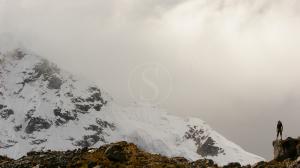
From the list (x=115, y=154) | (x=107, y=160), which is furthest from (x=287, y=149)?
(x=107, y=160)

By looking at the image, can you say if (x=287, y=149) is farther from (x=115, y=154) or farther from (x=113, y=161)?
(x=113, y=161)

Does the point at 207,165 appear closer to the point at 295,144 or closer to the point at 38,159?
the point at 295,144

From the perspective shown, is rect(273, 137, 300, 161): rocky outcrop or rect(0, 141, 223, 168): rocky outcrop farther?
rect(273, 137, 300, 161): rocky outcrop

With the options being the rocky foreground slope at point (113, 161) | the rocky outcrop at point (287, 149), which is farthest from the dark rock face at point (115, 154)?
the rocky outcrop at point (287, 149)

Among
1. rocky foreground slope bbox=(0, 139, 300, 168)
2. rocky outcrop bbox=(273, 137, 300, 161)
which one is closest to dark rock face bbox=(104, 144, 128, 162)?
rocky foreground slope bbox=(0, 139, 300, 168)

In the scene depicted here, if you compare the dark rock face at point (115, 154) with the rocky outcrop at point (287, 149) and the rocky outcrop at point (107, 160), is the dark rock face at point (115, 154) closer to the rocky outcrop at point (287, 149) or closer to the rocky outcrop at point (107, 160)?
the rocky outcrop at point (107, 160)

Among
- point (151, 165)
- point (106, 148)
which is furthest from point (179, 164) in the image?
point (106, 148)

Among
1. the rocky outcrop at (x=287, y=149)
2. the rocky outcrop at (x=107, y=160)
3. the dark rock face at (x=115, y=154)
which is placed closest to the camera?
the rocky outcrop at (x=107, y=160)

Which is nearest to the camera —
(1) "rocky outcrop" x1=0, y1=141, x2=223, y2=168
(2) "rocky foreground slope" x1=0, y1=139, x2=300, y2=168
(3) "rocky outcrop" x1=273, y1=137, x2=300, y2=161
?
(2) "rocky foreground slope" x1=0, y1=139, x2=300, y2=168

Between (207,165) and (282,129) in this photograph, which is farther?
(282,129)

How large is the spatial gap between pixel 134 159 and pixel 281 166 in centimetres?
1259

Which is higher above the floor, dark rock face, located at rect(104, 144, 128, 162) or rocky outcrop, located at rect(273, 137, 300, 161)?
rocky outcrop, located at rect(273, 137, 300, 161)

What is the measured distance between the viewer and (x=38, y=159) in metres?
66.6

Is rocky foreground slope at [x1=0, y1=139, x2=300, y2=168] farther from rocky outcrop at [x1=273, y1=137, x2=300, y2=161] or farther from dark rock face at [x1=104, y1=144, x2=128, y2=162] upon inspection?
rocky outcrop at [x1=273, y1=137, x2=300, y2=161]
